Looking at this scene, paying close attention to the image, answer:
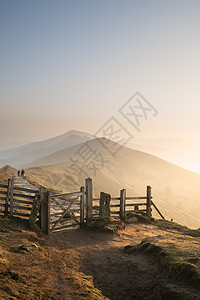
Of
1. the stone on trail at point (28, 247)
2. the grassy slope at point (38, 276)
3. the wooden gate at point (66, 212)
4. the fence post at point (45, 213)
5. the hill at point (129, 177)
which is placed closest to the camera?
the grassy slope at point (38, 276)

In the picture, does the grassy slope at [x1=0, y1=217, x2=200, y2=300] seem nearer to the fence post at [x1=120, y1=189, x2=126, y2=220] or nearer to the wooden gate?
the wooden gate

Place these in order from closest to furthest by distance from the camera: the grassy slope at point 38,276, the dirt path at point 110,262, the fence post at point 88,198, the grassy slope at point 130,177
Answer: the grassy slope at point 38,276 < the dirt path at point 110,262 < the fence post at point 88,198 < the grassy slope at point 130,177

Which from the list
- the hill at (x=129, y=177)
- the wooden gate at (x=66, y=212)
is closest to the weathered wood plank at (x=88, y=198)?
the wooden gate at (x=66, y=212)

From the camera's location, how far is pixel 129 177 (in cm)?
6944

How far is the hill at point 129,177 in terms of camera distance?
4447 centimetres

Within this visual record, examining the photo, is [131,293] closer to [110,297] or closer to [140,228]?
[110,297]

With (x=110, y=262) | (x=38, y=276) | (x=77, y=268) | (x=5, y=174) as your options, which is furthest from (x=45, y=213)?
(x=5, y=174)

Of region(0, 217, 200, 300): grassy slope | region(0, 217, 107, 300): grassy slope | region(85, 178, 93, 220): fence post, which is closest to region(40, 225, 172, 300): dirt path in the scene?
region(0, 217, 200, 300): grassy slope

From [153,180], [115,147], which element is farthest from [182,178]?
[115,147]

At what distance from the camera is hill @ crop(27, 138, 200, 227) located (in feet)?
146

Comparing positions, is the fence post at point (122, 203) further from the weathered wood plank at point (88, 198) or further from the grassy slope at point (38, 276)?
the grassy slope at point (38, 276)

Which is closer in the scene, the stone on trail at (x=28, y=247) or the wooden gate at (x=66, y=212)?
the stone on trail at (x=28, y=247)

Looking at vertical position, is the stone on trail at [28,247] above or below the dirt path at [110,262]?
above

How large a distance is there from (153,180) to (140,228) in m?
59.9
